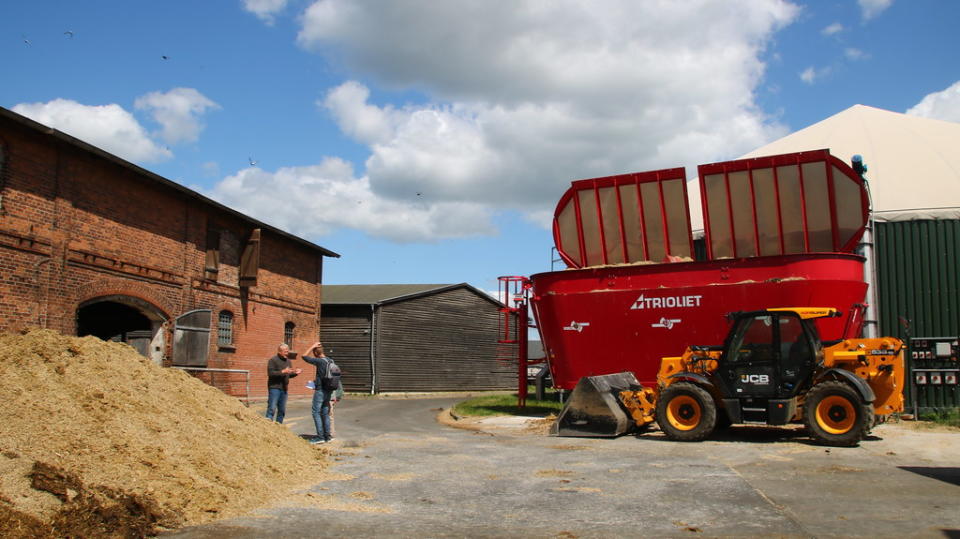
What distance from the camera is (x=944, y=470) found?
8.98 m

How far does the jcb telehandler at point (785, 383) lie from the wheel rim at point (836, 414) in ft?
0.04

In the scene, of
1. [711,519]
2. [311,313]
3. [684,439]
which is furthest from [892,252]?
[311,313]

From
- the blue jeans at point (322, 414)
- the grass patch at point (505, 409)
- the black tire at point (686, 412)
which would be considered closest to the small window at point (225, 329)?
the grass patch at point (505, 409)

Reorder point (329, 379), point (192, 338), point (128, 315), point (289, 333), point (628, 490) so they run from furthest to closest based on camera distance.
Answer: point (289, 333)
point (128, 315)
point (192, 338)
point (329, 379)
point (628, 490)

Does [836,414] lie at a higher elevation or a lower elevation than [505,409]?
higher

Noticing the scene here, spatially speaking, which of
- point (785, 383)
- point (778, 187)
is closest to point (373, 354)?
point (778, 187)

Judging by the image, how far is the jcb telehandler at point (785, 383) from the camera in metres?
11.2

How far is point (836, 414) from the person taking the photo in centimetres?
1121

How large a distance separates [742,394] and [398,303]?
897 inches

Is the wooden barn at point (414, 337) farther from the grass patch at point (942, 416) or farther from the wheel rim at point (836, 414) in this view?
the wheel rim at point (836, 414)

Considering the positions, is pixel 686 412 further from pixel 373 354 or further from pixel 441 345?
pixel 441 345

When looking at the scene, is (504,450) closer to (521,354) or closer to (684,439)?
(684,439)

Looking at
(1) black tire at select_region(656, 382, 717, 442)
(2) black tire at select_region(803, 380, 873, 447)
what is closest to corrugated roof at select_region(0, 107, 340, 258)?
(1) black tire at select_region(656, 382, 717, 442)

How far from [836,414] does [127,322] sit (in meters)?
19.4
